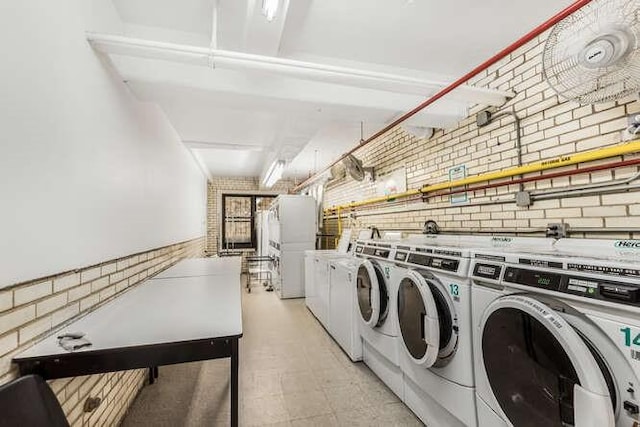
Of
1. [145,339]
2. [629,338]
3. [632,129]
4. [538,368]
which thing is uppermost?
[632,129]

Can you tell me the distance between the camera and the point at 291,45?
2.33 m

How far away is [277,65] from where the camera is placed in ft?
6.41

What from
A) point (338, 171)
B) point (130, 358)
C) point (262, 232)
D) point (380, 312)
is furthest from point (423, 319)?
point (262, 232)

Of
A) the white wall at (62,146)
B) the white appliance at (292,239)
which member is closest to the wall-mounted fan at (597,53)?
the white wall at (62,146)

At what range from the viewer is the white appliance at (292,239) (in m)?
5.63

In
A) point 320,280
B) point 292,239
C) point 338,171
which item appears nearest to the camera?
point 320,280

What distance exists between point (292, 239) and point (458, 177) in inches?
144

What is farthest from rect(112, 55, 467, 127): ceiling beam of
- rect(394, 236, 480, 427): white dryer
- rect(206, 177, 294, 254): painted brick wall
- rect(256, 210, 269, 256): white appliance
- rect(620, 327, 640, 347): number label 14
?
rect(206, 177, 294, 254): painted brick wall

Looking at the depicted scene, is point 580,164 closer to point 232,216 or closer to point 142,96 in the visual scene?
point 142,96

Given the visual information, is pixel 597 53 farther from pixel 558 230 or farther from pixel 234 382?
pixel 234 382

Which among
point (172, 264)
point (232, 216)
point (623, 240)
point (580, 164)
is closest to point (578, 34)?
point (580, 164)

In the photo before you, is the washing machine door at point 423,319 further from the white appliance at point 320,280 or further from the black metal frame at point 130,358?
the white appliance at point 320,280

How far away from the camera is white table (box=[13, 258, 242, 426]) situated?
114cm

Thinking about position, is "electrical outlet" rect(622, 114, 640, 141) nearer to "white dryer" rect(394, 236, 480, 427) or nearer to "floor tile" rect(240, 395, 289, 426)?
"white dryer" rect(394, 236, 480, 427)
